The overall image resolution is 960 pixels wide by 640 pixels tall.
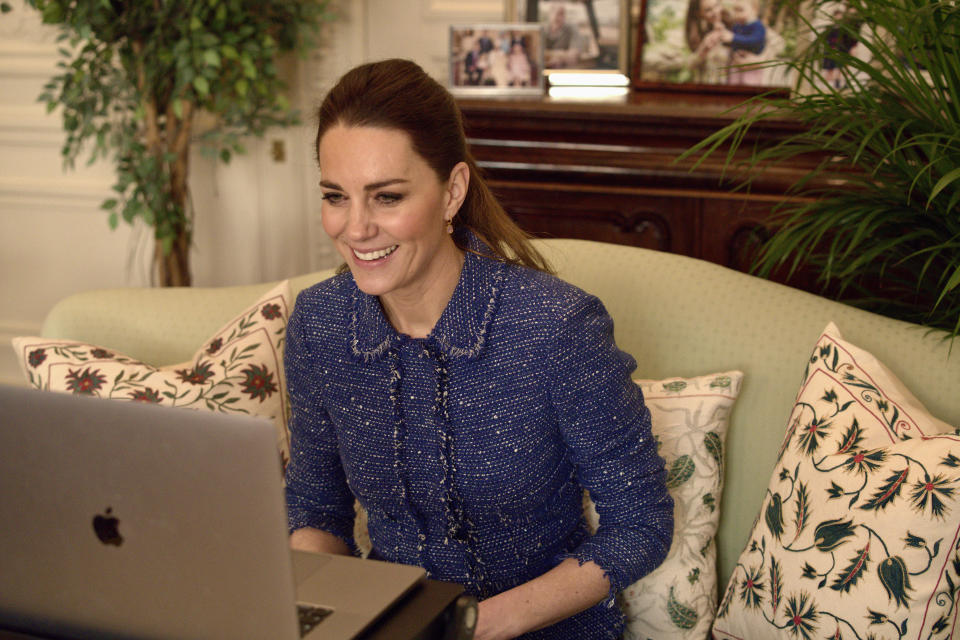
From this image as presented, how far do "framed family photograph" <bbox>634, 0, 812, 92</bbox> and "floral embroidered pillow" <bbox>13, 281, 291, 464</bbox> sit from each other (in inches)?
54.2

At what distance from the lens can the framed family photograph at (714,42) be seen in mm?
2555

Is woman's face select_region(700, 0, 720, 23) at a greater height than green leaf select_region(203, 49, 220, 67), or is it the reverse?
woman's face select_region(700, 0, 720, 23)

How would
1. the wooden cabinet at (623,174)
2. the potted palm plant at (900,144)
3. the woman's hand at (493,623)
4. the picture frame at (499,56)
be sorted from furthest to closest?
the picture frame at (499,56)
the wooden cabinet at (623,174)
the potted palm plant at (900,144)
the woman's hand at (493,623)

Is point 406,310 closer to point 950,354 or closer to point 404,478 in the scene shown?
point 404,478

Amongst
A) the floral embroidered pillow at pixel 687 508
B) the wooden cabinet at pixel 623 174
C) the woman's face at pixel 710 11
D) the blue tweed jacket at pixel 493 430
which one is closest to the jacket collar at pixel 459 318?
the blue tweed jacket at pixel 493 430

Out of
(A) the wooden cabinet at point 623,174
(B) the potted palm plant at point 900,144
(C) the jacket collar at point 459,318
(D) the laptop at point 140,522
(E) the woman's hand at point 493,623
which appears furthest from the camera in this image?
Result: (A) the wooden cabinet at point 623,174

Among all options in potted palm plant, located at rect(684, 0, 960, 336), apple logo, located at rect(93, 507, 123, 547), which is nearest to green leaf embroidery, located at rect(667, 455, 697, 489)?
potted palm plant, located at rect(684, 0, 960, 336)

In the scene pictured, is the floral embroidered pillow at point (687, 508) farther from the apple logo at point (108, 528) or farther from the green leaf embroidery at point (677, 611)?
the apple logo at point (108, 528)

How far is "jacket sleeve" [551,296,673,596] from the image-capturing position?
1.29 m

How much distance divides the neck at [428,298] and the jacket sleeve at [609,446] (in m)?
0.17

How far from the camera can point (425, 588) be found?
995 mm

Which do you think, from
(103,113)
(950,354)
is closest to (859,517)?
(950,354)

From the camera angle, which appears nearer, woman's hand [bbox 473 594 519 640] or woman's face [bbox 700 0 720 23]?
woman's hand [bbox 473 594 519 640]

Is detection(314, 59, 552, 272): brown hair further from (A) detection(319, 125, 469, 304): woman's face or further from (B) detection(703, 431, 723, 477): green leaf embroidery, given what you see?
(B) detection(703, 431, 723, 477): green leaf embroidery
